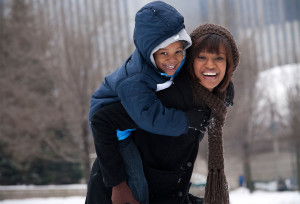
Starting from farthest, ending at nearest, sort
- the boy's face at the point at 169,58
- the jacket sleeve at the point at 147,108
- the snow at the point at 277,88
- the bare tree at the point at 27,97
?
1. the snow at the point at 277,88
2. the bare tree at the point at 27,97
3. the boy's face at the point at 169,58
4. the jacket sleeve at the point at 147,108

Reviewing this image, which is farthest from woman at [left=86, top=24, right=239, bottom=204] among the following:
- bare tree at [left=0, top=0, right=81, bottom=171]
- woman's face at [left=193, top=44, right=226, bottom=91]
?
bare tree at [left=0, top=0, right=81, bottom=171]

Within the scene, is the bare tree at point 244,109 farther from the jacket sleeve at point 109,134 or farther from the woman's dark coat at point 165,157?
the jacket sleeve at point 109,134

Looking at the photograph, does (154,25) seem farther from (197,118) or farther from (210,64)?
(197,118)

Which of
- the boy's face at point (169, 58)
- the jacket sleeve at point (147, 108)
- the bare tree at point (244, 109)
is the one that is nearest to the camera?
the jacket sleeve at point (147, 108)

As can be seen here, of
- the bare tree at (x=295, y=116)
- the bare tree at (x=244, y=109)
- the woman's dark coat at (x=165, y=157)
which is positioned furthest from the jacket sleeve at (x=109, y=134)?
the bare tree at (x=295, y=116)

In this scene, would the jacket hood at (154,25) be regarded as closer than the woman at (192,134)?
Yes

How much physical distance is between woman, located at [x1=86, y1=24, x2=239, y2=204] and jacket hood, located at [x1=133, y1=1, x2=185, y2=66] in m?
0.22

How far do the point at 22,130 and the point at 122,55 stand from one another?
17.8 ft

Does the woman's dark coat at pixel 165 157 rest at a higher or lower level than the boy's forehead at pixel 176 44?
lower

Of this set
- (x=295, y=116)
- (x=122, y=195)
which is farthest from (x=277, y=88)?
(x=122, y=195)

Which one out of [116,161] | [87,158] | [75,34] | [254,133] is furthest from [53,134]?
[116,161]

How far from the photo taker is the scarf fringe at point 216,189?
6.99 feet

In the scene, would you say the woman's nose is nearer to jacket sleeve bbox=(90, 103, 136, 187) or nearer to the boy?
the boy

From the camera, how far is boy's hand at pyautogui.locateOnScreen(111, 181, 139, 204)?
2053mm
